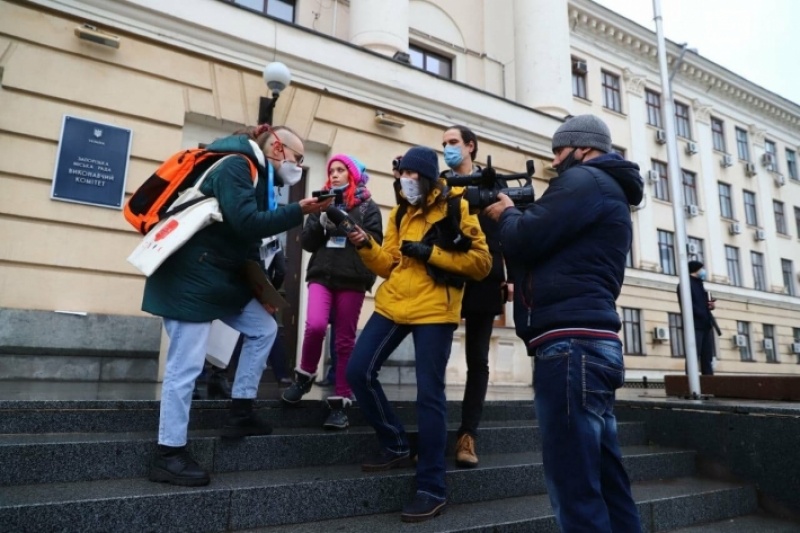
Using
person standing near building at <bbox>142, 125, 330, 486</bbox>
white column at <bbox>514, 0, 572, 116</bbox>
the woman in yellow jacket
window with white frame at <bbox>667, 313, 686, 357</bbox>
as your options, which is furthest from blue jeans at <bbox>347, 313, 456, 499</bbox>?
window with white frame at <bbox>667, 313, 686, 357</bbox>

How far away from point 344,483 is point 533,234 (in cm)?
177

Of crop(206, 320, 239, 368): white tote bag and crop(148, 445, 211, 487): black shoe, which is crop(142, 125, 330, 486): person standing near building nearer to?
crop(148, 445, 211, 487): black shoe

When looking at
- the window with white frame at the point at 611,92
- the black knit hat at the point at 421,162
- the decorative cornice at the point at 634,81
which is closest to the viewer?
the black knit hat at the point at 421,162

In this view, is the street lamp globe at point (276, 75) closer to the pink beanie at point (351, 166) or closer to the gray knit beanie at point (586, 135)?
the pink beanie at point (351, 166)

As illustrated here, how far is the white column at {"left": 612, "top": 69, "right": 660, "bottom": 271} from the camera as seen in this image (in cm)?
2134

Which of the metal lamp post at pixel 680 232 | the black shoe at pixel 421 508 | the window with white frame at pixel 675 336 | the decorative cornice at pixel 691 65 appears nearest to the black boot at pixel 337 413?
the black shoe at pixel 421 508

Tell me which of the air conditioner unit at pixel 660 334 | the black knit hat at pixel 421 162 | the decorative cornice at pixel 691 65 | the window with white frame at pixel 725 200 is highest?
the decorative cornice at pixel 691 65

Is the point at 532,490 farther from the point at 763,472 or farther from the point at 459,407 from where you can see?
the point at 763,472

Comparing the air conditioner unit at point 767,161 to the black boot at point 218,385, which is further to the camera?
the air conditioner unit at point 767,161

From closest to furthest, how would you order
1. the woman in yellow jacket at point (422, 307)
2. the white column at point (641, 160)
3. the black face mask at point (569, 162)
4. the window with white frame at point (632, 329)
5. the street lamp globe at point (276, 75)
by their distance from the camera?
the black face mask at point (569, 162) < the woman in yellow jacket at point (422, 307) < the street lamp globe at point (276, 75) < the window with white frame at point (632, 329) < the white column at point (641, 160)

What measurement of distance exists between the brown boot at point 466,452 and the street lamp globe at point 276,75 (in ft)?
16.3

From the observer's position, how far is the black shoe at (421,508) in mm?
2725

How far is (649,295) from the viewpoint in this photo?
20953mm

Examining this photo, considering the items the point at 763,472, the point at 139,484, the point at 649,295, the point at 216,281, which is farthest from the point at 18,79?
the point at 649,295
